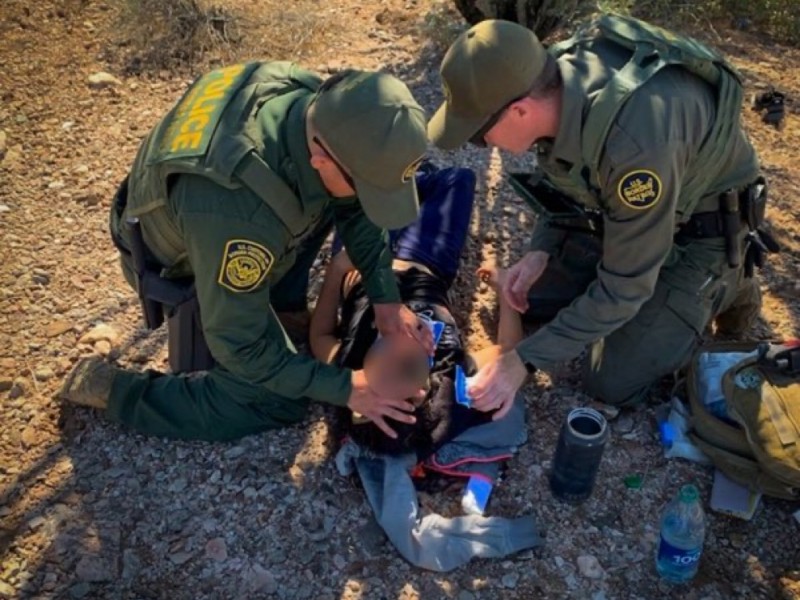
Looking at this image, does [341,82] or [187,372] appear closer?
[341,82]

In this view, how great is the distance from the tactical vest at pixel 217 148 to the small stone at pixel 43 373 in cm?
80

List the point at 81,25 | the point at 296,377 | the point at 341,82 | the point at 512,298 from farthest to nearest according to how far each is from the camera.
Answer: the point at 81,25 → the point at 512,298 → the point at 296,377 → the point at 341,82

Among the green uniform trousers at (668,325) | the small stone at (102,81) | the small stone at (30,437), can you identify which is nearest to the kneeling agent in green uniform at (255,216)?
the small stone at (30,437)

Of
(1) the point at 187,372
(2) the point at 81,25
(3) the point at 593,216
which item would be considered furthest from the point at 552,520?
(2) the point at 81,25

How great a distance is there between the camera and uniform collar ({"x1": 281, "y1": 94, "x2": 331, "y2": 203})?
8.29 feet

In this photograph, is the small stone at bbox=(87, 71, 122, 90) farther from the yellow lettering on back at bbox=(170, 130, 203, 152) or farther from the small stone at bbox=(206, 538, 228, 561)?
the small stone at bbox=(206, 538, 228, 561)

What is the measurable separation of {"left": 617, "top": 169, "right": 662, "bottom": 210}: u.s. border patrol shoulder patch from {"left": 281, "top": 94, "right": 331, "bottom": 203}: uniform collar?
3.00 ft

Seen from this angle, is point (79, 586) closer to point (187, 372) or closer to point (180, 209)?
point (187, 372)

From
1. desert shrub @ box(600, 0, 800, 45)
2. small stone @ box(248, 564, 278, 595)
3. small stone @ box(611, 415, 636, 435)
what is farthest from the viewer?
desert shrub @ box(600, 0, 800, 45)

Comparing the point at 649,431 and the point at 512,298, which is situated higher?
the point at 512,298

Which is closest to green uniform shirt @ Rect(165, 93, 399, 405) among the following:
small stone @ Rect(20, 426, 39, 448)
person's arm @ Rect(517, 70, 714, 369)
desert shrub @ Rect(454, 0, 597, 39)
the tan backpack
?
person's arm @ Rect(517, 70, 714, 369)

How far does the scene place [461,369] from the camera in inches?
120

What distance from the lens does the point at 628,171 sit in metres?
2.52

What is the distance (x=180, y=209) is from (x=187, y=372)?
0.94 metres
